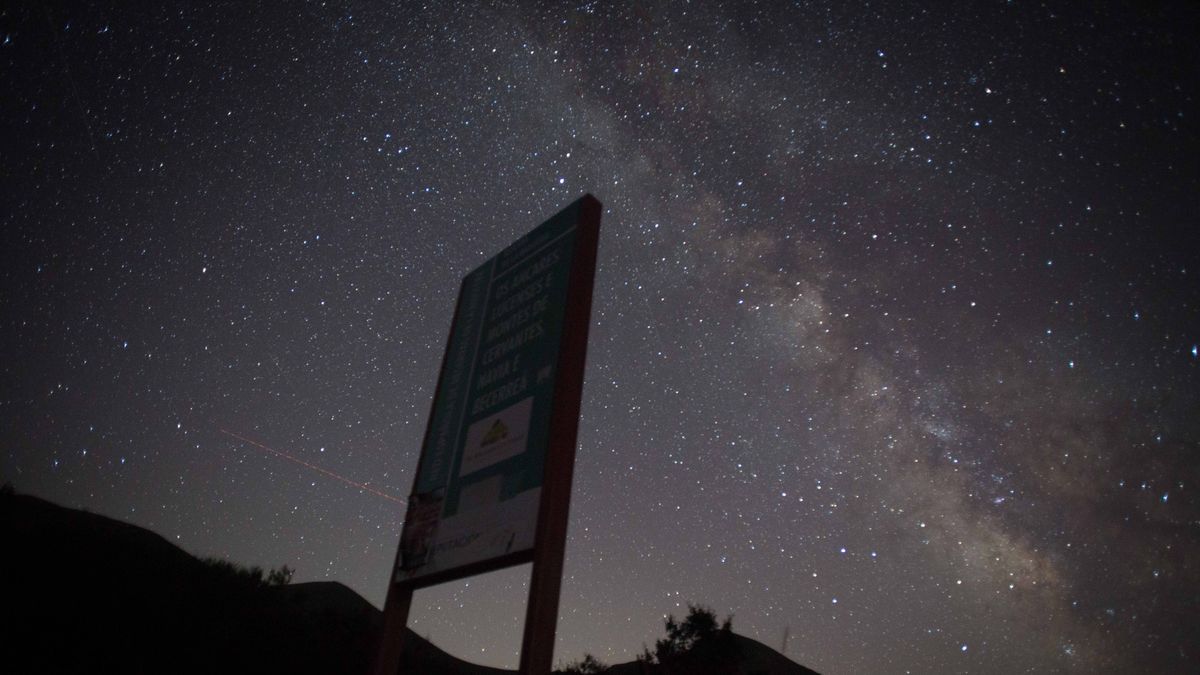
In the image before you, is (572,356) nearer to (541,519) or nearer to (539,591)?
(541,519)

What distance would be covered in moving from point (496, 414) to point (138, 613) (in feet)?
57.1

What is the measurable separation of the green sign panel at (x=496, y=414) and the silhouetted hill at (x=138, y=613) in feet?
40.3

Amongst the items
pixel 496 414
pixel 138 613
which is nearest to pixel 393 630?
pixel 496 414

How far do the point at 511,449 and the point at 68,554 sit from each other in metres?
20.3

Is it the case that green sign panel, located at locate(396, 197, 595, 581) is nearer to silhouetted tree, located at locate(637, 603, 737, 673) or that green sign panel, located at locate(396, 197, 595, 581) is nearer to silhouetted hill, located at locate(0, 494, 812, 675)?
silhouetted hill, located at locate(0, 494, 812, 675)

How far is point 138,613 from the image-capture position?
1880cm

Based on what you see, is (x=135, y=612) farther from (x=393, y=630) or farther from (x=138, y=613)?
(x=393, y=630)

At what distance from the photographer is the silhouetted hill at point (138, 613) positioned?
15555 mm

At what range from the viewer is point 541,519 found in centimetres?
507

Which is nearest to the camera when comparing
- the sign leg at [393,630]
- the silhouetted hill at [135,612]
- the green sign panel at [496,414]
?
the green sign panel at [496,414]

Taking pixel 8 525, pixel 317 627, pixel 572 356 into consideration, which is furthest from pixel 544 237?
pixel 317 627

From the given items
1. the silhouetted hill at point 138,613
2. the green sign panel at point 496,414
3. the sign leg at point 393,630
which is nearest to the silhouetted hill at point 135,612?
the silhouetted hill at point 138,613

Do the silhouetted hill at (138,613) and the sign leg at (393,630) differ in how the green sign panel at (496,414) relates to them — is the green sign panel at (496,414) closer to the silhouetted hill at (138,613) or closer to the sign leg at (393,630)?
the sign leg at (393,630)

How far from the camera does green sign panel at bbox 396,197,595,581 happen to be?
5515mm
